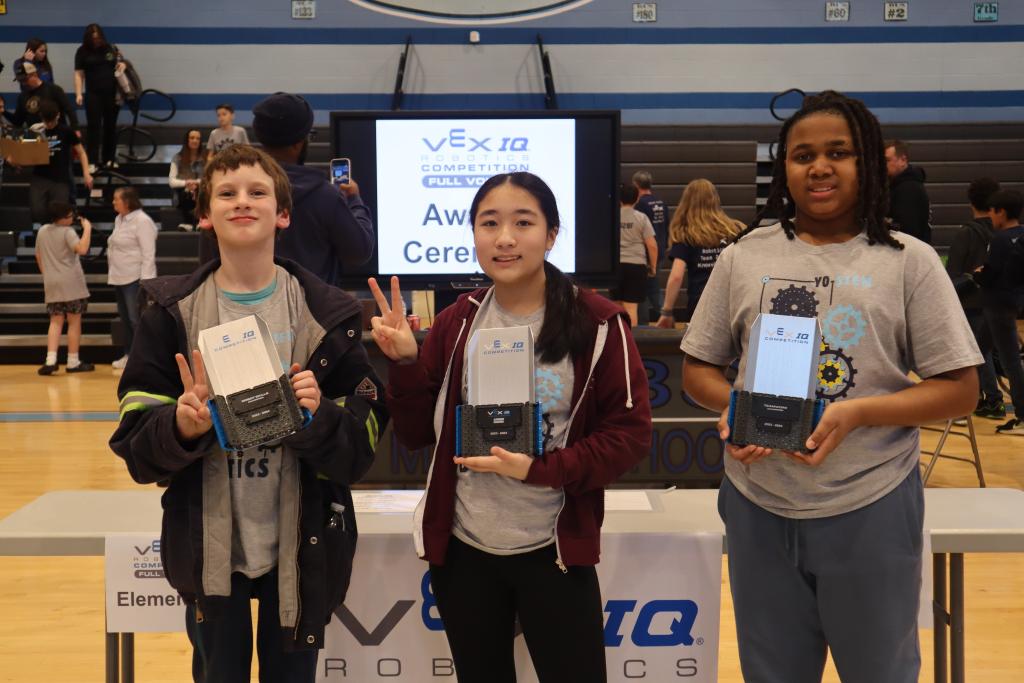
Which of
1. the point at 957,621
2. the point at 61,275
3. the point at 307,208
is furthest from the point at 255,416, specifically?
the point at 61,275

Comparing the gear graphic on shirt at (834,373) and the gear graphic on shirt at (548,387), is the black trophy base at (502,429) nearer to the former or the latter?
the gear graphic on shirt at (548,387)

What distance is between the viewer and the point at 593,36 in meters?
13.7

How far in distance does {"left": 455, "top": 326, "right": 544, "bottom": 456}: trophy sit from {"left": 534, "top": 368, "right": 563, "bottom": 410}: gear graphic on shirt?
0.33ft

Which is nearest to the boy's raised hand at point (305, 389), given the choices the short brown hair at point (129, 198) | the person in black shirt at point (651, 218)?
the person in black shirt at point (651, 218)

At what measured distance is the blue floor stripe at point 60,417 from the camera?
23.6ft

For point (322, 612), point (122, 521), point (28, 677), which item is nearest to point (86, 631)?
point (28, 677)

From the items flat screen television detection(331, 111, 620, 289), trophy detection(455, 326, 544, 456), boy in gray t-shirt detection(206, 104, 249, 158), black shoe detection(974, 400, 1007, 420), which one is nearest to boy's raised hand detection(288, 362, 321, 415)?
trophy detection(455, 326, 544, 456)

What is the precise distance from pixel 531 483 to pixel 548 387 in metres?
0.19

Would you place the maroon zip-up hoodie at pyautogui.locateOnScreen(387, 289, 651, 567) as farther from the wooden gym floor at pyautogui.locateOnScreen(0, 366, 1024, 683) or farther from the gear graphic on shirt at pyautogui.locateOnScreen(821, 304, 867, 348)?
the wooden gym floor at pyautogui.locateOnScreen(0, 366, 1024, 683)

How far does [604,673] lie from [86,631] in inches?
87.1

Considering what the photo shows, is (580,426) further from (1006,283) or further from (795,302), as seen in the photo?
(1006,283)

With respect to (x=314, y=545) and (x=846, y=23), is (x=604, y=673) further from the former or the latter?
(x=846, y=23)

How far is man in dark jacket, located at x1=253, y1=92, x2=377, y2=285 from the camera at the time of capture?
3082 mm

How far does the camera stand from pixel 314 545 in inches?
76.2
